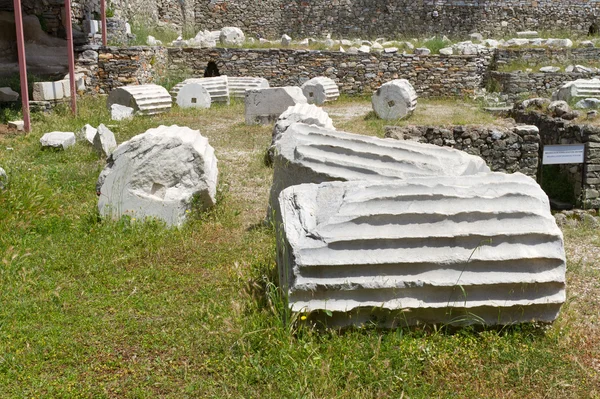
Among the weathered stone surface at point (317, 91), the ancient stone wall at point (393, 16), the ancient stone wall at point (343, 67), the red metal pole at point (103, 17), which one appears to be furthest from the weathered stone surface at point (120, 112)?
the ancient stone wall at point (393, 16)

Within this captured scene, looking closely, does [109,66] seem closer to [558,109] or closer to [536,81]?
[558,109]

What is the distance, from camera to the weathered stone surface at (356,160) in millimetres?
5082

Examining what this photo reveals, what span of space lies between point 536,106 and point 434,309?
845cm

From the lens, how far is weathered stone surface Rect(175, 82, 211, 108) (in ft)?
46.4

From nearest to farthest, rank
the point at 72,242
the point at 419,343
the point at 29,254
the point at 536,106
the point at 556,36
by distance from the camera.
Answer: the point at 419,343, the point at 29,254, the point at 72,242, the point at 536,106, the point at 556,36

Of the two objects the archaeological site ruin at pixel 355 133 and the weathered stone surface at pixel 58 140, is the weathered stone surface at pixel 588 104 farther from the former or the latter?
the weathered stone surface at pixel 58 140

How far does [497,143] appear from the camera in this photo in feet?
30.1

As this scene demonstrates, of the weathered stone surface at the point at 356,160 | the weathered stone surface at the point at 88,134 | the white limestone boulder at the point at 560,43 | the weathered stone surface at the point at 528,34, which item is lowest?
the weathered stone surface at the point at 88,134

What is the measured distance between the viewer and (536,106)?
11172mm

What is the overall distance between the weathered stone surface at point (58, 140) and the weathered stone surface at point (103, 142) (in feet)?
1.63

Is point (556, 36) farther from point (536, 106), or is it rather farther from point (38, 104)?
point (38, 104)

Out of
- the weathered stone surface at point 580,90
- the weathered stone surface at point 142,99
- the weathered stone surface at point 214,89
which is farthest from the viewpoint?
the weathered stone surface at point 214,89

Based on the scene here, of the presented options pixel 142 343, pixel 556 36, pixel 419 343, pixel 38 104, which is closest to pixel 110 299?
pixel 142 343

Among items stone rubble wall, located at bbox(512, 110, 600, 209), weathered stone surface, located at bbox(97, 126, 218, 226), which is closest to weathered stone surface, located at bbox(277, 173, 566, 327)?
weathered stone surface, located at bbox(97, 126, 218, 226)
